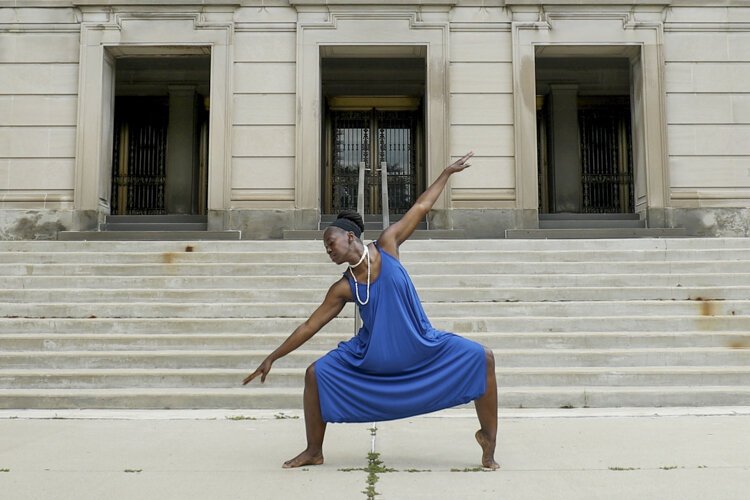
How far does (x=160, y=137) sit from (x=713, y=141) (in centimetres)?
1252

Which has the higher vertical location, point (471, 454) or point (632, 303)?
point (632, 303)

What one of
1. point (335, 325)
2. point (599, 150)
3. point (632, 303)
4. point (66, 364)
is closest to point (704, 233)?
point (599, 150)

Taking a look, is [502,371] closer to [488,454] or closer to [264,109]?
[488,454]

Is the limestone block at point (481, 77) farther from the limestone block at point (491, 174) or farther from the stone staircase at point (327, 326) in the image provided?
the stone staircase at point (327, 326)

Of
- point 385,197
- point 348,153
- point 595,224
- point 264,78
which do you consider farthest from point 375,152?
point 385,197

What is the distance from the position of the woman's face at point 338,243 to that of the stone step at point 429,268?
473 centimetres

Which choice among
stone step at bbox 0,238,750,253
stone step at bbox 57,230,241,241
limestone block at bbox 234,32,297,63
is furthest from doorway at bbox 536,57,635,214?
stone step at bbox 57,230,241,241

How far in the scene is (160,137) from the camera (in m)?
17.2

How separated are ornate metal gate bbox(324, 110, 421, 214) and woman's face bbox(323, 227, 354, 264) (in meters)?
12.4

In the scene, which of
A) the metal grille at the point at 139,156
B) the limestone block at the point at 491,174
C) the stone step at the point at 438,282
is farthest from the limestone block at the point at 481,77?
the metal grille at the point at 139,156

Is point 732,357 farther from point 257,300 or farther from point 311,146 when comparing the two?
point 311,146

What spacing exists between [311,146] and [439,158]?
8.13 feet

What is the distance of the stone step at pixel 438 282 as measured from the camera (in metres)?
Answer: 8.27

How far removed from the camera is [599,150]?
1727 centimetres
